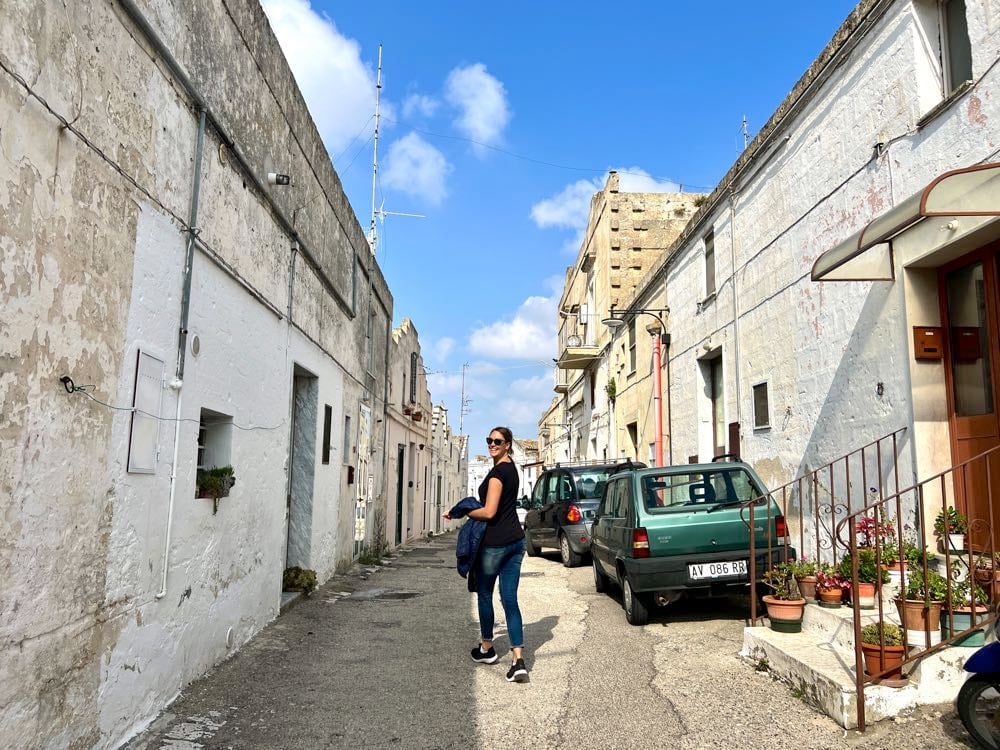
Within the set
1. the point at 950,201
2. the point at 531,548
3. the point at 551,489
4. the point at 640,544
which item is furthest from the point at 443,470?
the point at 950,201

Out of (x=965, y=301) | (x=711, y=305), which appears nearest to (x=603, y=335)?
→ (x=711, y=305)

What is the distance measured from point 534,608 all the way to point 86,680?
5297 millimetres

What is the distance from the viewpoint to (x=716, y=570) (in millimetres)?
6488

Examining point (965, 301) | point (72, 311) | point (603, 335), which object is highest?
point (603, 335)

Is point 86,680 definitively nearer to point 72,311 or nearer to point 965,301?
point 72,311

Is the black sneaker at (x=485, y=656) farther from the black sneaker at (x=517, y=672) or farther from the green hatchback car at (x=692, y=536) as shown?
the green hatchback car at (x=692, y=536)

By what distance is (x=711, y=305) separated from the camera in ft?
39.2

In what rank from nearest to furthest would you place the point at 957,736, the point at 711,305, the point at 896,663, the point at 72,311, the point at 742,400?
the point at 72,311 < the point at 957,736 < the point at 896,663 < the point at 742,400 < the point at 711,305

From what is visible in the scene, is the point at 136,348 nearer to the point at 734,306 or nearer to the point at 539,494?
the point at 734,306

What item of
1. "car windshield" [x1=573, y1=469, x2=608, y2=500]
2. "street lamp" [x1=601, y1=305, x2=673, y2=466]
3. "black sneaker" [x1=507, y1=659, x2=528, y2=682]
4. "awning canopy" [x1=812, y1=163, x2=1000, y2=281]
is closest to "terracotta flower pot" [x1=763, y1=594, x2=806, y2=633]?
"black sneaker" [x1=507, y1=659, x2=528, y2=682]

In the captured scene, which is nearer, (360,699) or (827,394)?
(360,699)

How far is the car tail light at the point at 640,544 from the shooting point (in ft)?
21.5

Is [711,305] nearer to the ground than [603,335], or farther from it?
nearer to the ground

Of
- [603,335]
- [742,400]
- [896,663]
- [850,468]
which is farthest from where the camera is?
[603,335]
